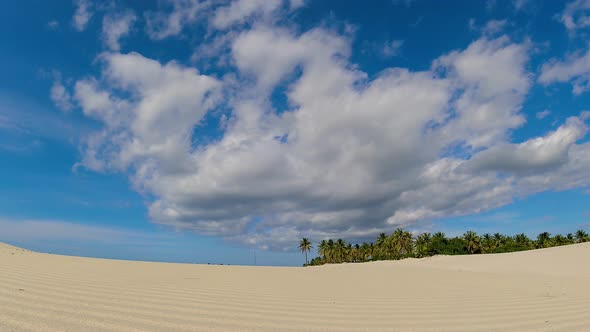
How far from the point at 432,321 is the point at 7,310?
17.2 feet

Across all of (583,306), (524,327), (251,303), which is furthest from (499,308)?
(251,303)

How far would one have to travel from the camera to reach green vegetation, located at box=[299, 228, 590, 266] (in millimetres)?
55031

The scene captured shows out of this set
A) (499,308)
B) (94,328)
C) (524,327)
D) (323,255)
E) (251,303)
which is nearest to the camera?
(94,328)

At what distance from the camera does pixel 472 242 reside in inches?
2408

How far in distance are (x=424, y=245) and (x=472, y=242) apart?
8.43 metres

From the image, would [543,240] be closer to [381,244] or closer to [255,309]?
[381,244]

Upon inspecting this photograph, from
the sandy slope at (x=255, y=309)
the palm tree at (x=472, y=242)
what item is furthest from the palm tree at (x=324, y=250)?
the sandy slope at (x=255, y=309)

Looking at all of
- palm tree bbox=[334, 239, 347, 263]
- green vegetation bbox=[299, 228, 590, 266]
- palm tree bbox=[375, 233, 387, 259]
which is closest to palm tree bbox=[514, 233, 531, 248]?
green vegetation bbox=[299, 228, 590, 266]

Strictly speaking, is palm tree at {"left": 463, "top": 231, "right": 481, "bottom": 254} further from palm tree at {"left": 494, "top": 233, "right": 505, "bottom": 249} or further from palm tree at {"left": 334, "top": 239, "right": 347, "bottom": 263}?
palm tree at {"left": 334, "top": 239, "right": 347, "bottom": 263}

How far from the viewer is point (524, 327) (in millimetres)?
Result: 4539

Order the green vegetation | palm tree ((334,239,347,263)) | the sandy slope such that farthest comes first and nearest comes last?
palm tree ((334,239,347,263)) < the green vegetation < the sandy slope

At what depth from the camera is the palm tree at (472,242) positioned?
199ft

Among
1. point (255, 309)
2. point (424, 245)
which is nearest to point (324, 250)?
point (424, 245)

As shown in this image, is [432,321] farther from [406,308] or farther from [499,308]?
[499,308]
